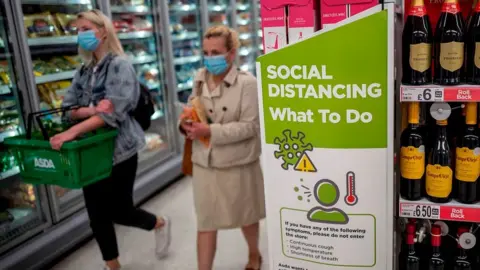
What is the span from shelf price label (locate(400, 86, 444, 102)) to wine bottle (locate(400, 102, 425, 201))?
0.22ft

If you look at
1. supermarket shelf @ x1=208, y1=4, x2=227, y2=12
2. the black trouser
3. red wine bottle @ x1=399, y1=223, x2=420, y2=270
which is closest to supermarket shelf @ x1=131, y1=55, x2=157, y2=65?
supermarket shelf @ x1=208, y1=4, x2=227, y2=12

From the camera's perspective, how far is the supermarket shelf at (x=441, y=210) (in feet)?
5.09

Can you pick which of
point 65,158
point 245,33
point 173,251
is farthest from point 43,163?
point 245,33

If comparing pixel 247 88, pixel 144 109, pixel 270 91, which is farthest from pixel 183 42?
pixel 270 91

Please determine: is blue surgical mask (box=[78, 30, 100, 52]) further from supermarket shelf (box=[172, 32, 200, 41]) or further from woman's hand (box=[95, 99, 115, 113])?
supermarket shelf (box=[172, 32, 200, 41])

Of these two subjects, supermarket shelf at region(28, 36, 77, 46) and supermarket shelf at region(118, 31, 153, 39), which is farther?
supermarket shelf at region(118, 31, 153, 39)

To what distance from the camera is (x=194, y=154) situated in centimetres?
254

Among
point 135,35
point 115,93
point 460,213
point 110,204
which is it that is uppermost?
point 135,35

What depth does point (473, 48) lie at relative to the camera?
1510 mm

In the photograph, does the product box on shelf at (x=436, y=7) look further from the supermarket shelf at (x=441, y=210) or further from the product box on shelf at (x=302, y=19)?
the supermarket shelf at (x=441, y=210)

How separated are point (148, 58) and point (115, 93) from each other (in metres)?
2.28

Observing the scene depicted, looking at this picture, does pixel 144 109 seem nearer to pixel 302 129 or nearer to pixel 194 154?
pixel 194 154

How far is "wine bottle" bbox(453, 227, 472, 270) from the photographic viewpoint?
A: 1.68m

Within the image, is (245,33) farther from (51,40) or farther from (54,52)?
(51,40)
